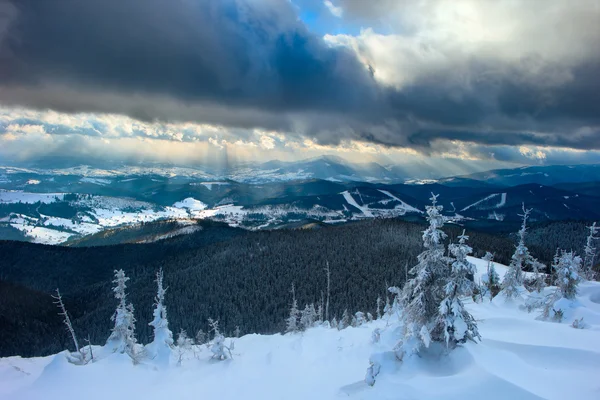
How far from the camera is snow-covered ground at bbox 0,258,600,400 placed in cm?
1416

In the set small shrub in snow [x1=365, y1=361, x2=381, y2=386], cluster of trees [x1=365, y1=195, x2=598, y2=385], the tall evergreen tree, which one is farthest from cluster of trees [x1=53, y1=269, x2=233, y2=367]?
the tall evergreen tree

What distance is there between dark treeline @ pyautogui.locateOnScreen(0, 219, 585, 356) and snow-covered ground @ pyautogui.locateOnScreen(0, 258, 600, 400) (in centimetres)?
7400

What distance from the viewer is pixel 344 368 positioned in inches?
792

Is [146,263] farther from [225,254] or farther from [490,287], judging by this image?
[490,287]

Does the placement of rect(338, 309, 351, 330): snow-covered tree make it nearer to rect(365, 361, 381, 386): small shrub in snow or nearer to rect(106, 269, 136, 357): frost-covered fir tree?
rect(365, 361, 381, 386): small shrub in snow

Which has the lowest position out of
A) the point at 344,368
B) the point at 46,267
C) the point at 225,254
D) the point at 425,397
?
the point at 46,267

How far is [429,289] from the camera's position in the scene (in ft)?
56.5

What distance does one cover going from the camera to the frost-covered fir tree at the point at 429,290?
55.7ft

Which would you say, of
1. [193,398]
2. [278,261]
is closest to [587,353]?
[193,398]

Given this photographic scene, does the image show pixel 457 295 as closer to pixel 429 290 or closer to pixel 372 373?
pixel 429 290

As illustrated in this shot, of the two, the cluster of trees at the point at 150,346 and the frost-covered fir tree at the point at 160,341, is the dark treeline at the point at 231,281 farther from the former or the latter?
the frost-covered fir tree at the point at 160,341

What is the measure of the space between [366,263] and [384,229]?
5123 cm

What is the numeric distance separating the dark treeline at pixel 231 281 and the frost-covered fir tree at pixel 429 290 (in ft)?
269

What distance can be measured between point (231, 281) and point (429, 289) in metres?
128
